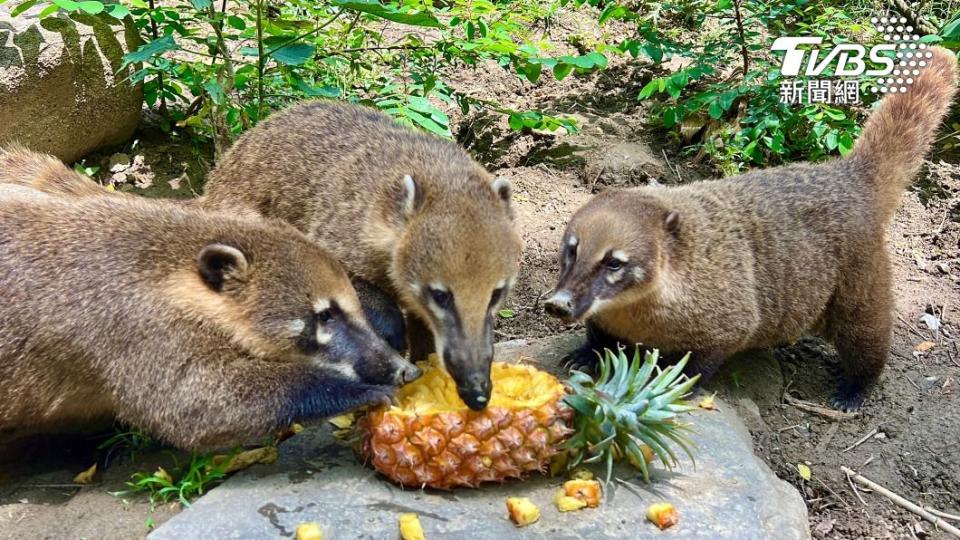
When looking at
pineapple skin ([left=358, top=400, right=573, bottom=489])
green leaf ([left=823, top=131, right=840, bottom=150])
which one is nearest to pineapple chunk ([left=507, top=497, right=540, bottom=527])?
pineapple skin ([left=358, top=400, right=573, bottom=489])

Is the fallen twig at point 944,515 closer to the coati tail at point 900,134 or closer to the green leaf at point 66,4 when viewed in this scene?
the coati tail at point 900,134

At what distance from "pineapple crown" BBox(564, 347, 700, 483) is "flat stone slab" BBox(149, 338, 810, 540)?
5.7 inches

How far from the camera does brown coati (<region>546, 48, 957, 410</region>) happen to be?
184 inches

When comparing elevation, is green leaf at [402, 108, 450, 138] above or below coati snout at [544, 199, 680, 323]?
below

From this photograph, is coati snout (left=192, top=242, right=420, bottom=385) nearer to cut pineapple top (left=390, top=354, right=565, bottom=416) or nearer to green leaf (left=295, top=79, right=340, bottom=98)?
cut pineapple top (left=390, top=354, right=565, bottom=416)

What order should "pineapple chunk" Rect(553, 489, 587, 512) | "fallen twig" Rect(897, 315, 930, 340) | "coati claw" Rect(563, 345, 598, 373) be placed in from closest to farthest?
"pineapple chunk" Rect(553, 489, 587, 512) → "coati claw" Rect(563, 345, 598, 373) → "fallen twig" Rect(897, 315, 930, 340)

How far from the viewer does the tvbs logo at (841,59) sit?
6.81m

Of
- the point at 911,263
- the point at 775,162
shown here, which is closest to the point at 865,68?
the point at 775,162

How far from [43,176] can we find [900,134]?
5.26m

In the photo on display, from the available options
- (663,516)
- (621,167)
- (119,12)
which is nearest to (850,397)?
(663,516)

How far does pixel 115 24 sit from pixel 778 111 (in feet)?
17.3

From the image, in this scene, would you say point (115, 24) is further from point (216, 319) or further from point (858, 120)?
point (858, 120)

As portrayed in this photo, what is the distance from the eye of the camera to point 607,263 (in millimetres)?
4613

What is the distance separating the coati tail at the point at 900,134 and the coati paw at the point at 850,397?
1113 mm
